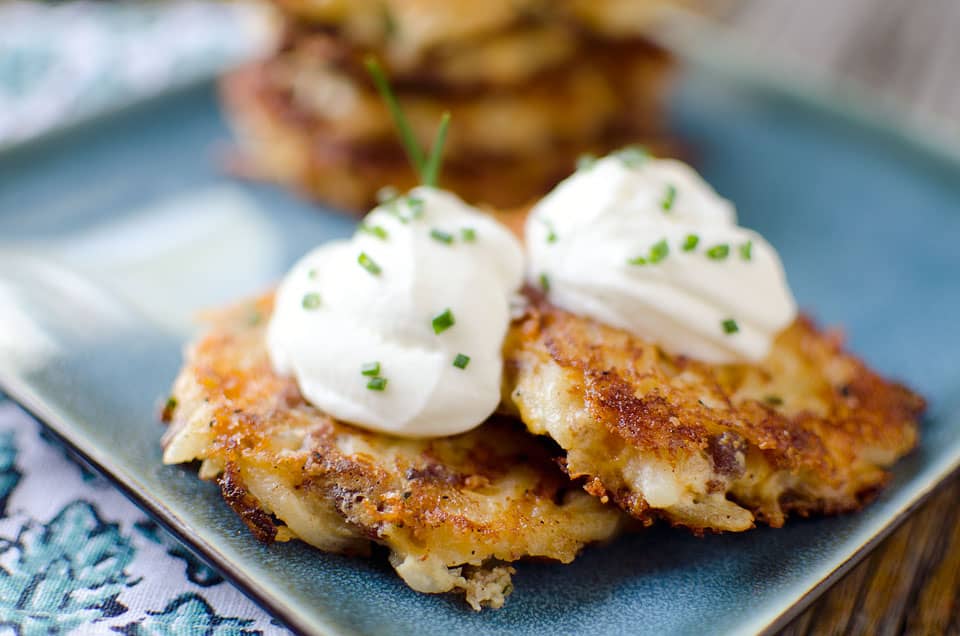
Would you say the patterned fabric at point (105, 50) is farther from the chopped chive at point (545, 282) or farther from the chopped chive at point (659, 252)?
the chopped chive at point (659, 252)

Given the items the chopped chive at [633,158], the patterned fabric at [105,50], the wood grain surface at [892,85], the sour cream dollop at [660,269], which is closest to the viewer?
the wood grain surface at [892,85]

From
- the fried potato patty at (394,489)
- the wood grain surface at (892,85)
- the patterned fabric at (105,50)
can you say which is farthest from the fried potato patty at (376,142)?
the fried potato patty at (394,489)

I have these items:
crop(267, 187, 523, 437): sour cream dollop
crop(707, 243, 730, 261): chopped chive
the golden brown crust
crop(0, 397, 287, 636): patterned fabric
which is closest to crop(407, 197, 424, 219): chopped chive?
crop(267, 187, 523, 437): sour cream dollop

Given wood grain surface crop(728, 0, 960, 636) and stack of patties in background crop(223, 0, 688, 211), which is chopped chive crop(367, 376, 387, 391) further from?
stack of patties in background crop(223, 0, 688, 211)

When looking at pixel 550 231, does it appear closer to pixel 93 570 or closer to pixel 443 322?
pixel 443 322

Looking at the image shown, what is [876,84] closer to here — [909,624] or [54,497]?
[909,624]

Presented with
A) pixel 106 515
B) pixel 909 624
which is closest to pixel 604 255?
pixel 909 624

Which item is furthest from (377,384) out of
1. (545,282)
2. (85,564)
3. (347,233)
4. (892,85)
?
(892,85)
